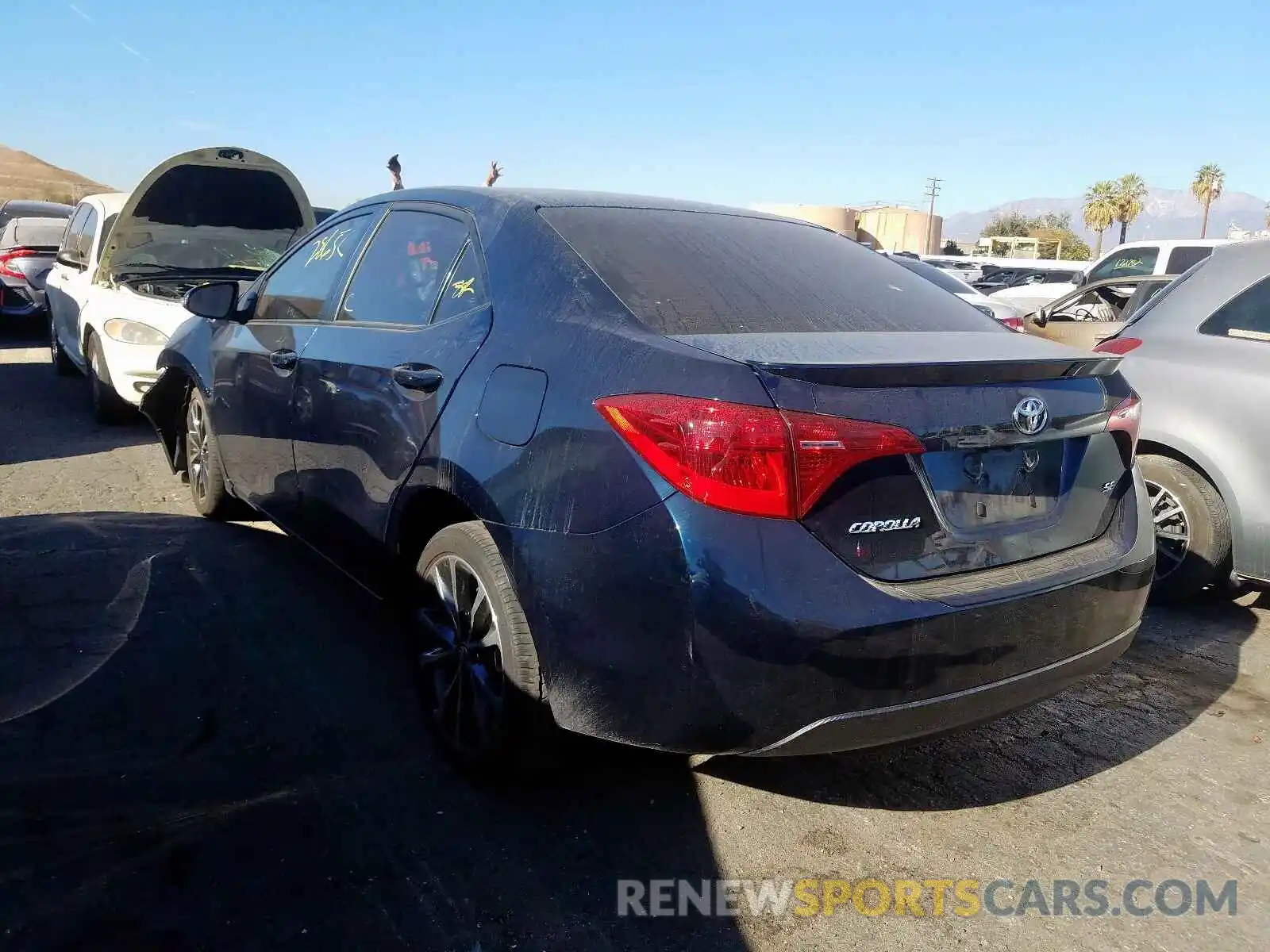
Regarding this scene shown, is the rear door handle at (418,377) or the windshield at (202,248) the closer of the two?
the rear door handle at (418,377)

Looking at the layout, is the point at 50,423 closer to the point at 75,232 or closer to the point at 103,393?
the point at 103,393

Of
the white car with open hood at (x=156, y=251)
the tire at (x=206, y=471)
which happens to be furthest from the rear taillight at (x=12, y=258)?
the tire at (x=206, y=471)

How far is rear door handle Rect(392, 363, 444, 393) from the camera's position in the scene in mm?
2936

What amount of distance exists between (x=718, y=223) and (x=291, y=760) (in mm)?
2206

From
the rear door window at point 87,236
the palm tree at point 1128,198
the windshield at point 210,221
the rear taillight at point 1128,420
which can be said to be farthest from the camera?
the palm tree at point 1128,198

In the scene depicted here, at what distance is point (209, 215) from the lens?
8.27m

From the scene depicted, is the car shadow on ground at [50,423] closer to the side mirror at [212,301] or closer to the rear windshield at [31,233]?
the side mirror at [212,301]

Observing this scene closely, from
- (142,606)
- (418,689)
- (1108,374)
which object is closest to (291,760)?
(418,689)

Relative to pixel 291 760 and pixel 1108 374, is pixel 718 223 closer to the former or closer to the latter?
pixel 1108 374

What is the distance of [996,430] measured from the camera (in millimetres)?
2410

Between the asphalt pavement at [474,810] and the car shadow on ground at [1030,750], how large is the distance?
0.01 metres

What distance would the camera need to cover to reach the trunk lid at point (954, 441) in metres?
2.24

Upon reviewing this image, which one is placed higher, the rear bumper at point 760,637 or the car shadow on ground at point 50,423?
the rear bumper at point 760,637

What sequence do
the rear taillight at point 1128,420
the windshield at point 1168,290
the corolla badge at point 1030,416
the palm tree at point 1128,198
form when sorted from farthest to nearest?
the palm tree at point 1128,198, the windshield at point 1168,290, the rear taillight at point 1128,420, the corolla badge at point 1030,416
